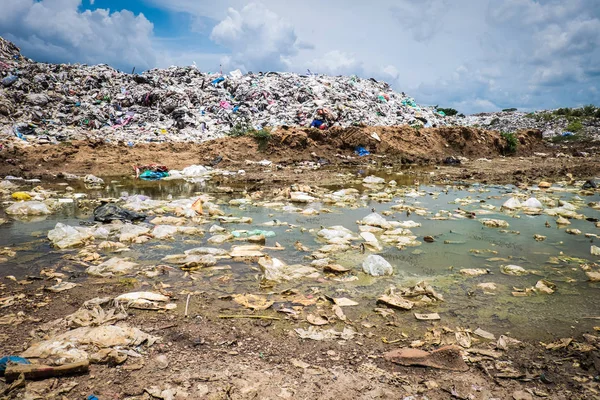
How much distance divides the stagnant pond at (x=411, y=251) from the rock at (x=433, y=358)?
35 centimetres

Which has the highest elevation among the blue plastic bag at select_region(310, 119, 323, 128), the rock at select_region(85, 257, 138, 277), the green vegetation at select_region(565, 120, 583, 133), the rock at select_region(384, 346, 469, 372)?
the green vegetation at select_region(565, 120, 583, 133)

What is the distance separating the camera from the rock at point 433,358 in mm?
1809

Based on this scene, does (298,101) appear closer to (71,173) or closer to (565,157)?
(71,173)

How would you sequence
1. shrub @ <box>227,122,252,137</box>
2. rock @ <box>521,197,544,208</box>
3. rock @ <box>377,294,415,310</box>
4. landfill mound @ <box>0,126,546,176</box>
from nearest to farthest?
1. rock @ <box>377,294,415,310</box>
2. rock @ <box>521,197,544,208</box>
3. landfill mound @ <box>0,126,546,176</box>
4. shrub @ <box>227,122,252,137</box>

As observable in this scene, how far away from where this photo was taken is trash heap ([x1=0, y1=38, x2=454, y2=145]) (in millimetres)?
11406

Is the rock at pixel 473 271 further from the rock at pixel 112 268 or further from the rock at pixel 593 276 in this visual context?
the rock at pixel 112 268

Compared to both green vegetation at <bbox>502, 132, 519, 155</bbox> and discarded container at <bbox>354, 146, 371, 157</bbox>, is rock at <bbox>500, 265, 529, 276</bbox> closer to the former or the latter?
Result: discarded container at <bbox>354, 146, 371, 157</bbox>

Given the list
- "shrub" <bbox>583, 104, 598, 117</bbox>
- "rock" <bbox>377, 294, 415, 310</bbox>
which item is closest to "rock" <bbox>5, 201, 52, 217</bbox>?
"rock" <bbox>377, 294, 415, 310</bbox>

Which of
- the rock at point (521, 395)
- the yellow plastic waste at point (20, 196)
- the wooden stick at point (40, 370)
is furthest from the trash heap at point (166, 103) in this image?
the rock at point (521, 395)

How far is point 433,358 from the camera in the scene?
1.86 metres

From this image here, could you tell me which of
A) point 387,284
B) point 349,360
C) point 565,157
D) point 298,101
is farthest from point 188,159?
point 565,157

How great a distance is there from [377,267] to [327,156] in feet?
26.4

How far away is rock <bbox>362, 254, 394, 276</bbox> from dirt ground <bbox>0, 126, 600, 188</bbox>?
471 centimetres

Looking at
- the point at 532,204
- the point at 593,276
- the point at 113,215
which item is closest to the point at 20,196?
the point at 113,215
